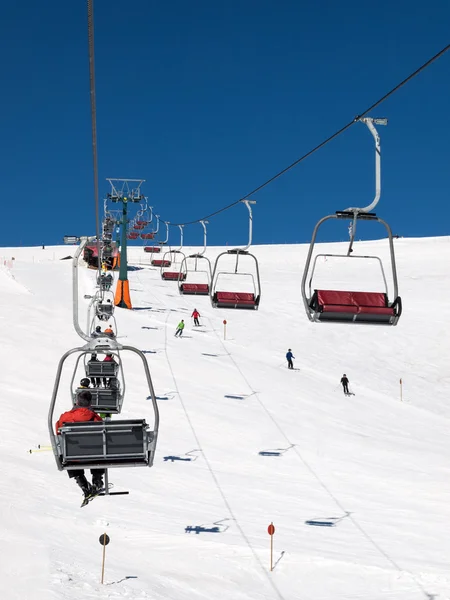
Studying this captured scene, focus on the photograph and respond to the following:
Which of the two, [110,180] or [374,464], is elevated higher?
[110,180]

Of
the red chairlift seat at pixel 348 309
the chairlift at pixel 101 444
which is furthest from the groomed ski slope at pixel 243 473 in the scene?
the red chairlift seat at pixel 348 309

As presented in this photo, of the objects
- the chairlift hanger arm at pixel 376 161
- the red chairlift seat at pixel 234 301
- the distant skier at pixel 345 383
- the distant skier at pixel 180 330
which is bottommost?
the distant skier at pixel 345 383

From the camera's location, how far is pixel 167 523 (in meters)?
13.7

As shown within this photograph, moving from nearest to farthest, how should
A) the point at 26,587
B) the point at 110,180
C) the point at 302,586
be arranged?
the point at 26,587 → the point at 302,586 → the point at 110,180

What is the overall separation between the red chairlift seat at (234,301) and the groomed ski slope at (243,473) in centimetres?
397

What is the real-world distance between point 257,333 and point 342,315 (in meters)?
28.4

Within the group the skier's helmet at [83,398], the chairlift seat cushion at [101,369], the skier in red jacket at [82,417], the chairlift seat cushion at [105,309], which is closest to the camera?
the skier in red jacket at [82,417]

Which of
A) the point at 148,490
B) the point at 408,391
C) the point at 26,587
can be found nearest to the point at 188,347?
the point at 408,391

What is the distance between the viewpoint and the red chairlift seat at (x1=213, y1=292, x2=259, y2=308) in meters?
17.2

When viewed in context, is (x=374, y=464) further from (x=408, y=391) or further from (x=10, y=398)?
(x=408, y=391)

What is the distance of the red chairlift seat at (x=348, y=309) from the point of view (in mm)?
11008

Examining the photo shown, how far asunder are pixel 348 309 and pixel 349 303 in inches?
8.4

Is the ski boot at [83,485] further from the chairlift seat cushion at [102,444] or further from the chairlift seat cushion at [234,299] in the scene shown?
the chairlift seat cushion at [234,299]

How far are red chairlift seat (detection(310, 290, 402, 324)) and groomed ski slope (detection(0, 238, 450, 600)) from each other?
4.34m
